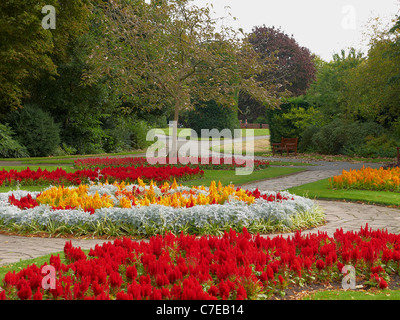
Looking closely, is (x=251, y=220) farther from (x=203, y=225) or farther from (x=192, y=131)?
(x=192, y=131)

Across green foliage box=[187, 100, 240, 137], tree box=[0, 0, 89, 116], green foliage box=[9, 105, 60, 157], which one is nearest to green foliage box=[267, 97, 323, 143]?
tree box=[0, 0, 89, 116]

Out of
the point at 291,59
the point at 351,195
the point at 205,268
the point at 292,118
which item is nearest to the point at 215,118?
the point at 291,59

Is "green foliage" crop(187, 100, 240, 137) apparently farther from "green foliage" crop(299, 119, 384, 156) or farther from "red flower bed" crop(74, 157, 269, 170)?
"red flower bed" crop(74, 157, 269, 170)

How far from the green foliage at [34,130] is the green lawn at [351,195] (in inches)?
657

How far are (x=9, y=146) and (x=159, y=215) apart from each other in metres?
17.7

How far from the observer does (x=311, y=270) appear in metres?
4.39

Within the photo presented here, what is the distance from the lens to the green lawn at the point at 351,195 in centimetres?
917

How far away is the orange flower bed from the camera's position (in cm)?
1062

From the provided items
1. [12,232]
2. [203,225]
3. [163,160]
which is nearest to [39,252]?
[12,232]

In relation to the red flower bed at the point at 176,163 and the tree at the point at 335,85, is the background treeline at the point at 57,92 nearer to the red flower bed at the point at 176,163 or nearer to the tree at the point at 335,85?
the red flower bed at the point at 176,163

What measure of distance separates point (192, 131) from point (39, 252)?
4258cm

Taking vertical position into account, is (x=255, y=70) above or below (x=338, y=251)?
above

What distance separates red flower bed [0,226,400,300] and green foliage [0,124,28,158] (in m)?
18.7

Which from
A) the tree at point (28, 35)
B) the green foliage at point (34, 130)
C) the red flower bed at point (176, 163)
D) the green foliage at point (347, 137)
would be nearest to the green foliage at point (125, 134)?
the green foliage at point (34, 130)
